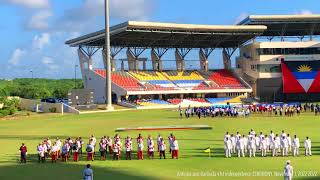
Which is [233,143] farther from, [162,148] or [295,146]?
[162,148]

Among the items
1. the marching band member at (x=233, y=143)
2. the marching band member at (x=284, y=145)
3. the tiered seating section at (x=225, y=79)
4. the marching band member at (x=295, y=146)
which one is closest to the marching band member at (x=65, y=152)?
the marching band member at (x=233, y=143)

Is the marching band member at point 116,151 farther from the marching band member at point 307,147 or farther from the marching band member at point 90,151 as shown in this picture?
the marching band member at point 307,147

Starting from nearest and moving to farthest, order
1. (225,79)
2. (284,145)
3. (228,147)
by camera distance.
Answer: (284,145)
(228,147)
(225,79)

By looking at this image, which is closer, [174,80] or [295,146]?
[295,146]

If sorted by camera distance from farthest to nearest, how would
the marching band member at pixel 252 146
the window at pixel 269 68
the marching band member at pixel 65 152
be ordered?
the window at pixel 269 68 < the marching band member at pixel 65 152 < the marching band member at pixel 252 146

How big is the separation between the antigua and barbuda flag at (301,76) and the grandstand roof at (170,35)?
8.66 m

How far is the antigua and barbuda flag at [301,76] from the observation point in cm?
8506

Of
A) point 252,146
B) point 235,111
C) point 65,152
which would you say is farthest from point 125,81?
point 252,146

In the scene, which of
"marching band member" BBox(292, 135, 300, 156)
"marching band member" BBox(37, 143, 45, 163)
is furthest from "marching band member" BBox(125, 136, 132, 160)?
"marching band member" BBox(292, 135, 300, 156)

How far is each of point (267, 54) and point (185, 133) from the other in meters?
55.3

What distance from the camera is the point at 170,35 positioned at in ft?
280

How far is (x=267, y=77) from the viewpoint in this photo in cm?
8962

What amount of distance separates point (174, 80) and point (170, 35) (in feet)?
34.3

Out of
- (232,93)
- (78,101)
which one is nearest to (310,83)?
(232,93)
